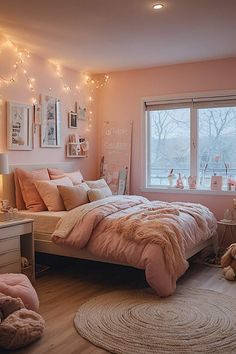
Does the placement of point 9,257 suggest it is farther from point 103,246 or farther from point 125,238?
point 125,238

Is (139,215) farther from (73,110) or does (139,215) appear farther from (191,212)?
(73,110)

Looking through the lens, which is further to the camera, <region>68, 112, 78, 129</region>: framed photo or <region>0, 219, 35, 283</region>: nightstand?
<region>68, 112, 78, 129</region>: framed photo

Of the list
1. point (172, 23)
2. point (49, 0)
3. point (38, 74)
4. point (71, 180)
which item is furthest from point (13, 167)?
A: point (172, 23)

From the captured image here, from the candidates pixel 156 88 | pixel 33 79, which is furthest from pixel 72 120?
pixel 156 88

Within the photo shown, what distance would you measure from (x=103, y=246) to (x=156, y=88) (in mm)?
2782

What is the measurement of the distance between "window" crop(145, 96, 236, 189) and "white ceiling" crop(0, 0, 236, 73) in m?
0.65

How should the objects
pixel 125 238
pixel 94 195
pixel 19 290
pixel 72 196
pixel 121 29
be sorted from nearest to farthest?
pixel 19 290 → pixel 125 238 → pixel 121 29 → pixel 72 196 → pixel 94 195

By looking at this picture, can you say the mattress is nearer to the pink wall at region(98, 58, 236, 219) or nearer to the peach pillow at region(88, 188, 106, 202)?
the peach pillow at region(88, 188, 106, 202)

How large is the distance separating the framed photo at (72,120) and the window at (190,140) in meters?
1.03

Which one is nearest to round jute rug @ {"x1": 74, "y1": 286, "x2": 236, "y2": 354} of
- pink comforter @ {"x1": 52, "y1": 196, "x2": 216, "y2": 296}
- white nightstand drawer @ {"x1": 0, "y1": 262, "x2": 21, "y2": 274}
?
pink comforter @ {"x1": 52, "y1": 196, "x2": 216, "y2": 296}

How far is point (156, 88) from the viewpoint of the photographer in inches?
217

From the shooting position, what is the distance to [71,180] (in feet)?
15.9

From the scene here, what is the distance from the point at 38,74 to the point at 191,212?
8.15ft

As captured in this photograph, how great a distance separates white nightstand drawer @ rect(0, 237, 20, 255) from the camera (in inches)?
139
